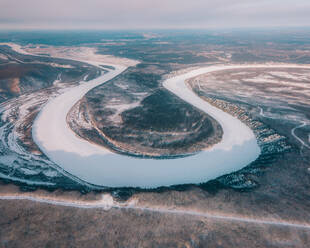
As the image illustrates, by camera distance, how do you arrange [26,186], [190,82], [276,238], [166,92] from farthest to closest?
1. [190,82]
2. [166,92]
3. [26,186]
4. [276,238]

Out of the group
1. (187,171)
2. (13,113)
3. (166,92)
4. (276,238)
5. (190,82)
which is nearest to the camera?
(276,238)

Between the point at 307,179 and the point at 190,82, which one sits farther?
the point at 190,82

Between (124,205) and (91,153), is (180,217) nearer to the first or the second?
(124,205)

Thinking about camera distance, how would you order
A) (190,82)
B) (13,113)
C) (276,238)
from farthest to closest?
(190,82) → (13,113) → (276,238)

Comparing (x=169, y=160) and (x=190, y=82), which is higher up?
(x=190, y=82)

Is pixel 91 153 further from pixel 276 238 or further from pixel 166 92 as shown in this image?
pixel 166 92

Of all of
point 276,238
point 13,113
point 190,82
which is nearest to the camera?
point 276,238

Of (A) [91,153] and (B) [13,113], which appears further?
(B) [13,113]

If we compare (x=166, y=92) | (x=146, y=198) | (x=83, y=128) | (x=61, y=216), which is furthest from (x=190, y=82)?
(x=61, y=216)

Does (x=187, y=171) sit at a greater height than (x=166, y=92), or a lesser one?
lesser

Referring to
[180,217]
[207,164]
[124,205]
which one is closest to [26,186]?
[124,205]
